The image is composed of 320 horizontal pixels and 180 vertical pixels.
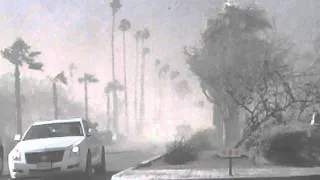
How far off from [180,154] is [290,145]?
432 cm

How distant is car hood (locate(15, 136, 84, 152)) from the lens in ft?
63.3

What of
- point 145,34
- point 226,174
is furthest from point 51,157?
point 145,34

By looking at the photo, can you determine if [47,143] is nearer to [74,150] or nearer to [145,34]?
[74,150]

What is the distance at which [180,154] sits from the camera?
2511cm

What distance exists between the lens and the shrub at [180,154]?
80.9 feet

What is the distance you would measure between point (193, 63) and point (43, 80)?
68441 millimetres

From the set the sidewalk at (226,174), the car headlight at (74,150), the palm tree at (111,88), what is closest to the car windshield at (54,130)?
the car headlight at (74,150)

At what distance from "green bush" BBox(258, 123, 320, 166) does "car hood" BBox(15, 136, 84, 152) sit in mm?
6055

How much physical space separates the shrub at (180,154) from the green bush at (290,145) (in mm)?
3010

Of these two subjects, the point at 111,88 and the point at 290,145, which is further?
the point at 111,88

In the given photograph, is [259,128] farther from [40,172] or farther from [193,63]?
[193,63]

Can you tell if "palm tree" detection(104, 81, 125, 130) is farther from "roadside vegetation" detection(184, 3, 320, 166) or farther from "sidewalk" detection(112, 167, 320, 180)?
"sidewalk" detection(112, 167, 320, 180)

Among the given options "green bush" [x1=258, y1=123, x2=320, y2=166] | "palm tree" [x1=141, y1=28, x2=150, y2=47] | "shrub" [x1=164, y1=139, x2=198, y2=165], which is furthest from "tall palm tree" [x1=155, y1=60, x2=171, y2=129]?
"green bush" [x1=258, y1=123, x2=320, y2=166]

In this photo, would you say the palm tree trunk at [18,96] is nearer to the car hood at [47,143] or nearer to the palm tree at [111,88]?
the palm tree at [111,88]
